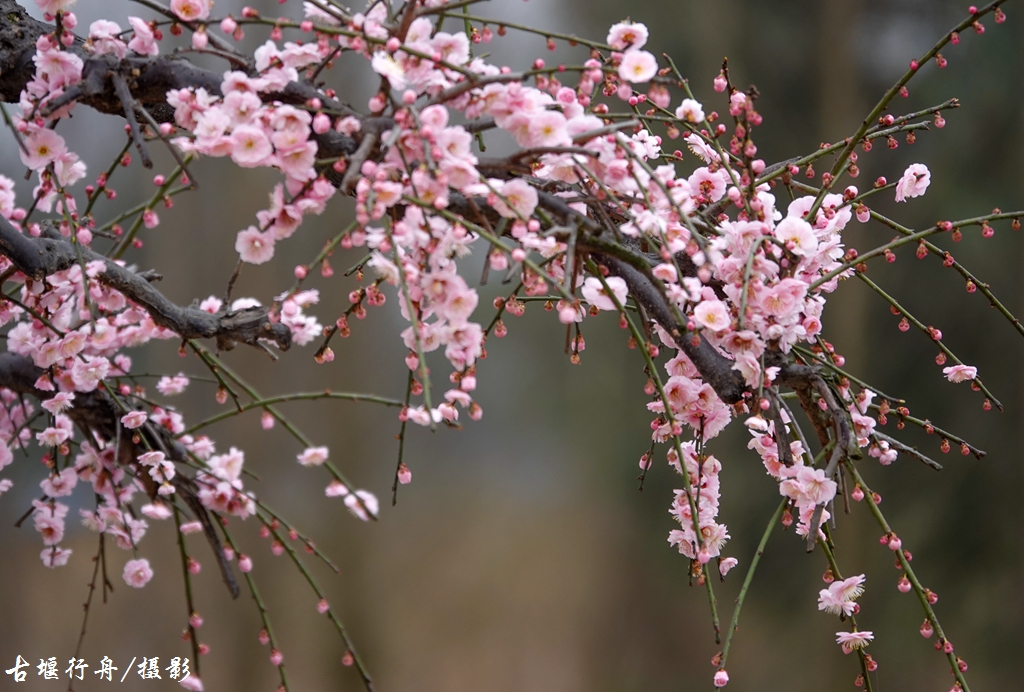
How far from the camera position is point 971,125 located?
5.75 feet

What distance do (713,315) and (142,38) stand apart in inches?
15.9

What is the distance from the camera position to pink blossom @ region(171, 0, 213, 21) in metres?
0.47

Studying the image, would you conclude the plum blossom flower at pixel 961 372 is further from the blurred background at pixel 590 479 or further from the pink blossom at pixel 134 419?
the blurred background at pixel 590 479

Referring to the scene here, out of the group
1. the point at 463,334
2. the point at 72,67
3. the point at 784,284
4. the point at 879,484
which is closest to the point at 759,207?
the point at 784,284

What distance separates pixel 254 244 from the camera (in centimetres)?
47

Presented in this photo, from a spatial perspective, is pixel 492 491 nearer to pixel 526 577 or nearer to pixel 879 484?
pixel 526 577

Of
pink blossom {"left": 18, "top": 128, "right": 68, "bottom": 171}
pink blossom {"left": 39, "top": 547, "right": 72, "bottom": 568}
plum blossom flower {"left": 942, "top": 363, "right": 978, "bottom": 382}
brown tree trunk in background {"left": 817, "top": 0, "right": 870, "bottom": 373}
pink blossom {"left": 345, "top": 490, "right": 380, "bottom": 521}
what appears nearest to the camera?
pink blossom {"left": 345, "top": 490, "right": 380, "bottom": 521}

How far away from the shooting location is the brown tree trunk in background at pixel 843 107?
74.6 inches

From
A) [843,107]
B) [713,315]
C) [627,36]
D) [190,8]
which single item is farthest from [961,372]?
[843,107]

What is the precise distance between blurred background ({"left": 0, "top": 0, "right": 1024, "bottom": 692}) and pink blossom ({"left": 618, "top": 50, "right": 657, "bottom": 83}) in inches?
55.4

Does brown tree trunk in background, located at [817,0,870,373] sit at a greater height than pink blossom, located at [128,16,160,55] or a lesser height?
greater

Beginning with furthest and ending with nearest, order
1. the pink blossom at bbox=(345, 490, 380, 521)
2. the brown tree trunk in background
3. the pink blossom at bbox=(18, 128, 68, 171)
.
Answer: the brown tree trunk in background, the pink blossom at bbox=(18, 128, 68, 171), the pink blossom at bbox=(345, 490, 380, 521)

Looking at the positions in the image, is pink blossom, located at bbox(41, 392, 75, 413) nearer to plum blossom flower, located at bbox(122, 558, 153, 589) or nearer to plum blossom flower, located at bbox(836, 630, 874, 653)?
plum blossom flower, located at bbox(122, 558, 153, 589)

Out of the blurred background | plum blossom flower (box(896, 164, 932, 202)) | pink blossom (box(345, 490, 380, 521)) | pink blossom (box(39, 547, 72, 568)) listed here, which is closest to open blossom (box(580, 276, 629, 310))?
pink blossom (box(345, 490, 380, 521))
